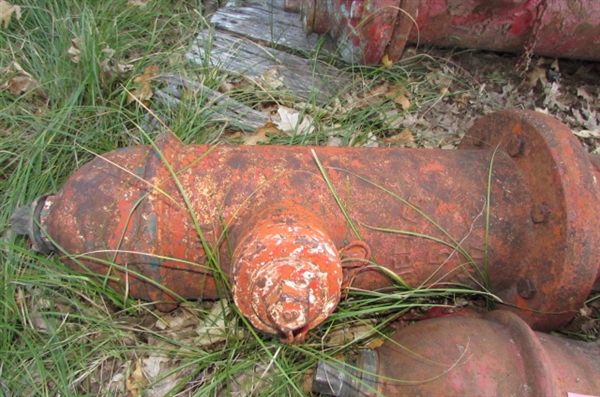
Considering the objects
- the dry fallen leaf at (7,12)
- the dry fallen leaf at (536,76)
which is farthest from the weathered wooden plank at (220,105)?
the dry fallen leaf at (536,76)

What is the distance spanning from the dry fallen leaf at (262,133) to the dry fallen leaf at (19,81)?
1.35 meters

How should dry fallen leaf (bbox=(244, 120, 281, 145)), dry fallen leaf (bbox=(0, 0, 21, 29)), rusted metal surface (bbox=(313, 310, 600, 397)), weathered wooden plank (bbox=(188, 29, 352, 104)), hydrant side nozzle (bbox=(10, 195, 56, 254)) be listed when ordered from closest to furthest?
rusted metal surface (bbox=(313, 310, 600, 397))
hydrant side nozzle (bbox=(10, 195, 56, 254))
dry fallen leaf (bbox=(244, 120, 281, 145))
weathered wooden plank (bbox=(188, 29, 352, 104))
dry fallen leaf (bbox=(0, 0, 21, 29))

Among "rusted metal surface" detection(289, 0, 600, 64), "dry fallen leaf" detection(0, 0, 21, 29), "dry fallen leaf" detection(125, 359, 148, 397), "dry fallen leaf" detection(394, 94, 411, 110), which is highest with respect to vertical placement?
"rusted metal surface" detection(289, 0, 600, 64)

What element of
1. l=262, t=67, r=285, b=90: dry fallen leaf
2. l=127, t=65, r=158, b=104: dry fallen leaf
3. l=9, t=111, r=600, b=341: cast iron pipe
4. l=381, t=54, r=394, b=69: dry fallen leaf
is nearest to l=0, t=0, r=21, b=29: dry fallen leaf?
l=127, t=65, r=158, b=104: dry fallen leaf

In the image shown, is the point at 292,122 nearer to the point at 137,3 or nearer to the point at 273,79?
the point at 273,79

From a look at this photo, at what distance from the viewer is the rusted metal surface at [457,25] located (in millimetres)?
2607

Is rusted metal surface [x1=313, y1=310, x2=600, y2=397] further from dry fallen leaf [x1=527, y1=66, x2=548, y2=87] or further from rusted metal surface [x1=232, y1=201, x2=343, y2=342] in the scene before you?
dry fallen leaf [x1=527, y1=66, x2=548, y2=87]

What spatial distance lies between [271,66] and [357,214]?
1.66 meters

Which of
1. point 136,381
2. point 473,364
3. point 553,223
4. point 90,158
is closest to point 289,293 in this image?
point 473,364

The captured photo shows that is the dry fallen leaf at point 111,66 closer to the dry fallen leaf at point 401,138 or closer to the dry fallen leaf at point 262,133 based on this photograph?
the dry fallen leaf at point 262,133

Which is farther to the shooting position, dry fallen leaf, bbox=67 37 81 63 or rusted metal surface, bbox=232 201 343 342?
dry fallen leaf, bbox=67 37 81 63

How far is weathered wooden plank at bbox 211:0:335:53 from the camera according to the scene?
3.28m

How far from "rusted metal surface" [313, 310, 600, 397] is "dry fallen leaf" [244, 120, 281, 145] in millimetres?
1404

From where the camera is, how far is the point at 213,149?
1.93 m
